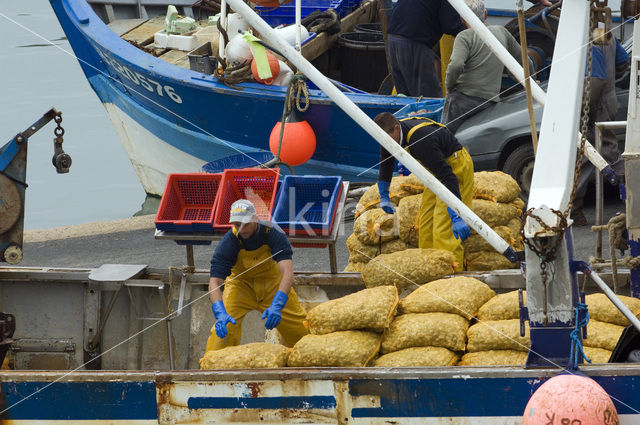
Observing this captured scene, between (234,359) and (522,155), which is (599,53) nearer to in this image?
(522,155)

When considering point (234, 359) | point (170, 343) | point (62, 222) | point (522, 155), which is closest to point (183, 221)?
point (170, 343)

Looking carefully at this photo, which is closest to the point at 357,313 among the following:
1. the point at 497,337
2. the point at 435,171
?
the point at 497,337

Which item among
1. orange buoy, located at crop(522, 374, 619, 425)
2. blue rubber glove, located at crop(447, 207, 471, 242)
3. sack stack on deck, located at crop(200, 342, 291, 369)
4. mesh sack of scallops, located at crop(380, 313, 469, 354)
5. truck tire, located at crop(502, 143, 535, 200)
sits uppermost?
truck tire, located at crop(502, 143, 535, 200)

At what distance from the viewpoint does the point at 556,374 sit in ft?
17.9

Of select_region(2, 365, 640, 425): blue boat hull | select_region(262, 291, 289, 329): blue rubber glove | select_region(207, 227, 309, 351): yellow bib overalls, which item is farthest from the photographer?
select_region(207, 227, 309, 351): yellow bib overalls

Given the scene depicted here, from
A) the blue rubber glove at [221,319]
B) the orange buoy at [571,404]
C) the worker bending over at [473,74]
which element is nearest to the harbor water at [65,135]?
the worker bending over at [473,74]

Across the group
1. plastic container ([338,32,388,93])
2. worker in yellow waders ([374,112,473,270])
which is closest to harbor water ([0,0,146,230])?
plastic container ([338,32,388,93])

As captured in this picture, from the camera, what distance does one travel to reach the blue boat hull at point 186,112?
492 inches

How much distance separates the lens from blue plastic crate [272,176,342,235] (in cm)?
761

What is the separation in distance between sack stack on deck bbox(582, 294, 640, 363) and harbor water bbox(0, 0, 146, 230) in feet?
34.6

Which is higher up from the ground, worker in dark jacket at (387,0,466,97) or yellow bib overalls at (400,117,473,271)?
worker in dark jacket at (387,0,466,97)

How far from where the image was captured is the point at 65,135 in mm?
21922

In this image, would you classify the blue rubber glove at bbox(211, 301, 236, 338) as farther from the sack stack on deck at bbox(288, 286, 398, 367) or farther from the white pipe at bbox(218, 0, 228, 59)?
the white pipe at bbox(218, 0, 228, 59)

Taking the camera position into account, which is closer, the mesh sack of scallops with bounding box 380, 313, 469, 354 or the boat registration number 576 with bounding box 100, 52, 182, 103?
the mesh sack of scallops with bounding box 380, 313, 469, 354
